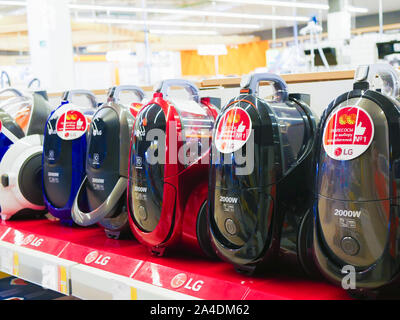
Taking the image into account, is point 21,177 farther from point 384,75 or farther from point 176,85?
point 384,75

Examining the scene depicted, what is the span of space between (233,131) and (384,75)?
0.99ft

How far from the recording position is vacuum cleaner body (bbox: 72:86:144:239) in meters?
1.36

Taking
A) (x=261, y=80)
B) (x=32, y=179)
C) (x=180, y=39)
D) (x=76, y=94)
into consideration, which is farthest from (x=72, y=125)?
(x=180, y=39)

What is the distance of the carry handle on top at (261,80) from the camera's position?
42.9 inches

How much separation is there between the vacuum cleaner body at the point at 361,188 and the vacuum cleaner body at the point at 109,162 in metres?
0.59

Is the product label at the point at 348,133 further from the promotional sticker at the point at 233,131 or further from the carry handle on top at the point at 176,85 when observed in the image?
the carry handle on top at the point at 176,85

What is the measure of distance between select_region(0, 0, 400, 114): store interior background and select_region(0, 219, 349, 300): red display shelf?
65cm

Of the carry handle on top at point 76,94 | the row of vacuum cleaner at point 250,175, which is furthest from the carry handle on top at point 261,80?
the carry handle on top at point 76,94

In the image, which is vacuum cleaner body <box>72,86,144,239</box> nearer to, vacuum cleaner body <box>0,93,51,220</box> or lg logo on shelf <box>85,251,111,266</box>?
lg logo on shelf <box>85,251,111,266</box>

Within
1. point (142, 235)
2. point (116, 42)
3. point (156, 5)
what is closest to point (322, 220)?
point (142, 235)

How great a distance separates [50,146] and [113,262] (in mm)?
442

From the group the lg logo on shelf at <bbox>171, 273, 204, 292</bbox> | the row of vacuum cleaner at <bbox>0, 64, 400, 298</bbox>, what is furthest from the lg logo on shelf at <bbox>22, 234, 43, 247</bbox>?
the lg logo on shelf at <bbox>171, 273, 204, 292</bbox>

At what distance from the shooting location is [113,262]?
128 cm
